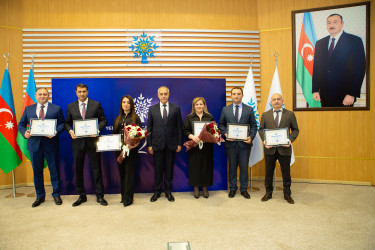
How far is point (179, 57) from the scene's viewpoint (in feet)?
19.7

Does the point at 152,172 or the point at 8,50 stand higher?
the point at 8,50

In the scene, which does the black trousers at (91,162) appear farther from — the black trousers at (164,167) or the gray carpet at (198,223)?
the black trousers at (164,167)

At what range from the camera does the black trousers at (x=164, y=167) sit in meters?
4.39

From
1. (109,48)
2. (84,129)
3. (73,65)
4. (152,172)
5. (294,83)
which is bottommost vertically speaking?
(152,172)

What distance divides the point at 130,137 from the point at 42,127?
143 cm

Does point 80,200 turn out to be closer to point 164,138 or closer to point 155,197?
point 155,197

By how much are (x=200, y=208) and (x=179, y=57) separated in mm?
3457

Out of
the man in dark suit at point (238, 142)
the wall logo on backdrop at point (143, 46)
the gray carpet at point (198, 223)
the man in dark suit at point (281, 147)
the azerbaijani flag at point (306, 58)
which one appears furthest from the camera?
the wall logo on backdrop at point (143, 46)

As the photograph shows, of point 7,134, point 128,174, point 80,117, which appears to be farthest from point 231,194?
point 7,134

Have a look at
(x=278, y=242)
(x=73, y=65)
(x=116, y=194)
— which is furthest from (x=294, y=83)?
(x=73, y=65)

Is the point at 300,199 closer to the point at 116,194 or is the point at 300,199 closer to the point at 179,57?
the point at 116,194

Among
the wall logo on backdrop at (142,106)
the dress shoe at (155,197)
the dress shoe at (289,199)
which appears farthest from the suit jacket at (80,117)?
the dress shoe at (289,199)

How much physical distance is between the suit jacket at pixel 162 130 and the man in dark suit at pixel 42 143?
1.42m

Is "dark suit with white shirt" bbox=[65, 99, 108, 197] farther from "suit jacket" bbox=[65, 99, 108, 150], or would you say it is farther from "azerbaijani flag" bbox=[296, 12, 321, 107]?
"azerbaijani flag" bbox=[296, 12, 321, 107]
